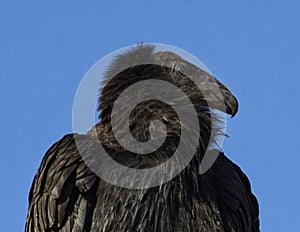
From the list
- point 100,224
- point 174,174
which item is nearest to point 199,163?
point 174,174

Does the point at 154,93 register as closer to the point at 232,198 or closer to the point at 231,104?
the point at 231,104

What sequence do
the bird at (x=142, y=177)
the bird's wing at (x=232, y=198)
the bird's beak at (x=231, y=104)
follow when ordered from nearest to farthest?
the bird at (x=142, y=177) < the bird's beak at (x=231, y=104) < the bird's wing at (x=232, y=198)

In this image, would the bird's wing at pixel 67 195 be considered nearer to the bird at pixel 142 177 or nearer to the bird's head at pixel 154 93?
the bird at pixel 142 177

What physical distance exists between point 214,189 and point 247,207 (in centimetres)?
35

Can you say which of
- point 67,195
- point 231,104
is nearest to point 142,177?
point 67,195

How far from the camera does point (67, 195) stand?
391 inches

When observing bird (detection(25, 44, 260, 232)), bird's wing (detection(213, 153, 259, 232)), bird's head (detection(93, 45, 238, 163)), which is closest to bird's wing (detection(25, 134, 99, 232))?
bird (detection(25, 44, 260, 232))

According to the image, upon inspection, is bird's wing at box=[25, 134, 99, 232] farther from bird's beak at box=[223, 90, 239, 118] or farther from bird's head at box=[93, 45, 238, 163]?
bird's beak at box=[223, 90, 239, 118]

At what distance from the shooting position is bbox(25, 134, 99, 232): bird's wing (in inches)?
390

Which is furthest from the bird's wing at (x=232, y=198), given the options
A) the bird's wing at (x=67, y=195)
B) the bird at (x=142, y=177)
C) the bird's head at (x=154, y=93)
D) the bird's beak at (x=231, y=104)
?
the bird's wing at (x=67, y=195)

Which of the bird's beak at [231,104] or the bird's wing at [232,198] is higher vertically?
the bird's beak at [231,104]

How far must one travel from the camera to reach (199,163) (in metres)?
10.1

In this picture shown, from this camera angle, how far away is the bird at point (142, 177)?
9875mm

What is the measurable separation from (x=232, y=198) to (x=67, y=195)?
136 centimetres
